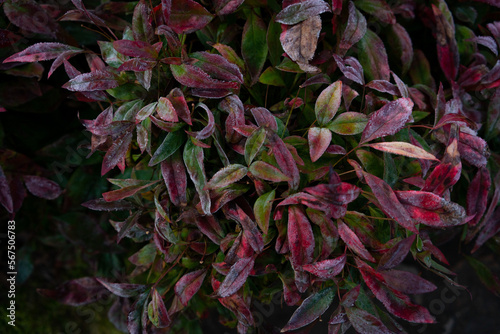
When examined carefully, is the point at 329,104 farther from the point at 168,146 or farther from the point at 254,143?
the point at 168,146

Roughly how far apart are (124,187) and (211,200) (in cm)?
15

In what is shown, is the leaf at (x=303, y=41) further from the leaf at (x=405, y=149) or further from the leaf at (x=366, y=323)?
the leaf at (x=366, y=323)

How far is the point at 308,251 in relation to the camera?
68 centimetres

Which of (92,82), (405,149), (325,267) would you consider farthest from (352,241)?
(92,82)

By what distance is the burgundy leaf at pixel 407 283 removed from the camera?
2.18ft

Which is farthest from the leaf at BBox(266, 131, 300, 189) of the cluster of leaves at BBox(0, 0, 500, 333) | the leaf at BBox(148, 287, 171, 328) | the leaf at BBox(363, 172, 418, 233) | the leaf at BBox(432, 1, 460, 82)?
the leaf at BBox(432, 1, 460, 82)

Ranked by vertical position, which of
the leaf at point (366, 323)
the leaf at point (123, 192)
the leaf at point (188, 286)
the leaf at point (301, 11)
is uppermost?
the leaf at point (301, 11)

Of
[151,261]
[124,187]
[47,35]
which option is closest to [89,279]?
[151,261]

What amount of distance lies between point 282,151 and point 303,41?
0.19m

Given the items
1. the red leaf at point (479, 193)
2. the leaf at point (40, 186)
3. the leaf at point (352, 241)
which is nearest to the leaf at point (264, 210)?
the leaf at point (352, 241)

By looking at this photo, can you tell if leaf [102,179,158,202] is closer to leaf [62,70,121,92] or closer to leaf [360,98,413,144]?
leaf [62,70,121,92]

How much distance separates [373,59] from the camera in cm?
83

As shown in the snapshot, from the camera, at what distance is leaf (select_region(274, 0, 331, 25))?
27.2 inches

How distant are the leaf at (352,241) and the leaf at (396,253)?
0.06 ft
